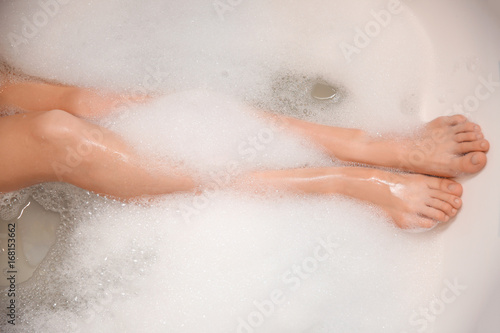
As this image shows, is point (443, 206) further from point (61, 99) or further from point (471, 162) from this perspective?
point (61, 99)

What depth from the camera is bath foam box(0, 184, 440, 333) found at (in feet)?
3.41

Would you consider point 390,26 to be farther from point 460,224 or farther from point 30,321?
point 30,321

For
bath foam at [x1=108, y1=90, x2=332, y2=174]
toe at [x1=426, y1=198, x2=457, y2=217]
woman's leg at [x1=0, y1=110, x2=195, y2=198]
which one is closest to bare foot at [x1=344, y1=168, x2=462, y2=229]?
toe at [x1=426, y1=198, x2=457, y2=217]

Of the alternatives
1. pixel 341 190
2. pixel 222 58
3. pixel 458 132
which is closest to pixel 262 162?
pixel 341 190

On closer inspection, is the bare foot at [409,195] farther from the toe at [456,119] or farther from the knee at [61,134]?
the knee at [61,134]

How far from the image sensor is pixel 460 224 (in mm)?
1035

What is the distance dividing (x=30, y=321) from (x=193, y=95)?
64 cm

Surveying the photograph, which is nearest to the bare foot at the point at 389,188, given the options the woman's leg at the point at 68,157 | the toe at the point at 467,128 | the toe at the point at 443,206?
the toe at the point at 443,206

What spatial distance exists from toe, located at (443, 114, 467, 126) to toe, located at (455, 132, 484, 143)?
0.04 meters

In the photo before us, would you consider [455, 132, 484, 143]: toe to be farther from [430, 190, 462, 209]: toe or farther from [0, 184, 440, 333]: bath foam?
[0, 184, 440, 333]: bath foam

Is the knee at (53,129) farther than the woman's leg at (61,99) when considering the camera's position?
No

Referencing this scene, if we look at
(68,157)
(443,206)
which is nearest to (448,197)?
(443,206)

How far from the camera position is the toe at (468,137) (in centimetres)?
101

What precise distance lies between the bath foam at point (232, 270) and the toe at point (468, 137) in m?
0.23
